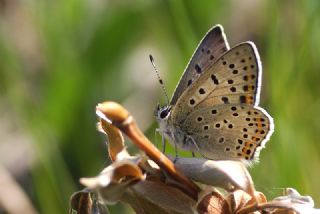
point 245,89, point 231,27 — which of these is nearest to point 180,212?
point 245,89

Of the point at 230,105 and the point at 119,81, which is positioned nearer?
the point at 230,105

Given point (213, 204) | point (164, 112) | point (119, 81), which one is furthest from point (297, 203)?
point (119, 81)

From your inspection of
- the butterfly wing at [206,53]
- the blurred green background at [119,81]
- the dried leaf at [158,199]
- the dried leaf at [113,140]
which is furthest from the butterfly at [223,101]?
the blurred green background at [119,81]

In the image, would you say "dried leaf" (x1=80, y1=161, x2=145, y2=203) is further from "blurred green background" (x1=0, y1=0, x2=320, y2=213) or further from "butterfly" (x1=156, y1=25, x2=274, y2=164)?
"blurred green background" (x1=0, y1=0, x2=320, y2=213)

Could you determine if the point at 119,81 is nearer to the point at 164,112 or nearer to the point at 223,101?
the point at 164,112

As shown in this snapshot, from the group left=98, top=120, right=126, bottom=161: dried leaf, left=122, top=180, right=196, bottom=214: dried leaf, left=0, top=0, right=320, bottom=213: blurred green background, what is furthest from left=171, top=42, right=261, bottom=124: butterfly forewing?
left=0, top=0, right=320, bottom=213: blurred green background

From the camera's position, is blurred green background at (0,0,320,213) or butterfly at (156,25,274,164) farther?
blurred green background at (0,0,320,213)

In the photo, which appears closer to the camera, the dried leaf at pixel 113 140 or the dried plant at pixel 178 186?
the dried plant at pixel 178 186

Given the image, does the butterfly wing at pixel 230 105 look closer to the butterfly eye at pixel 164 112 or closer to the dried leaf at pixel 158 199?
the butterfly eye at pixel 164 112
